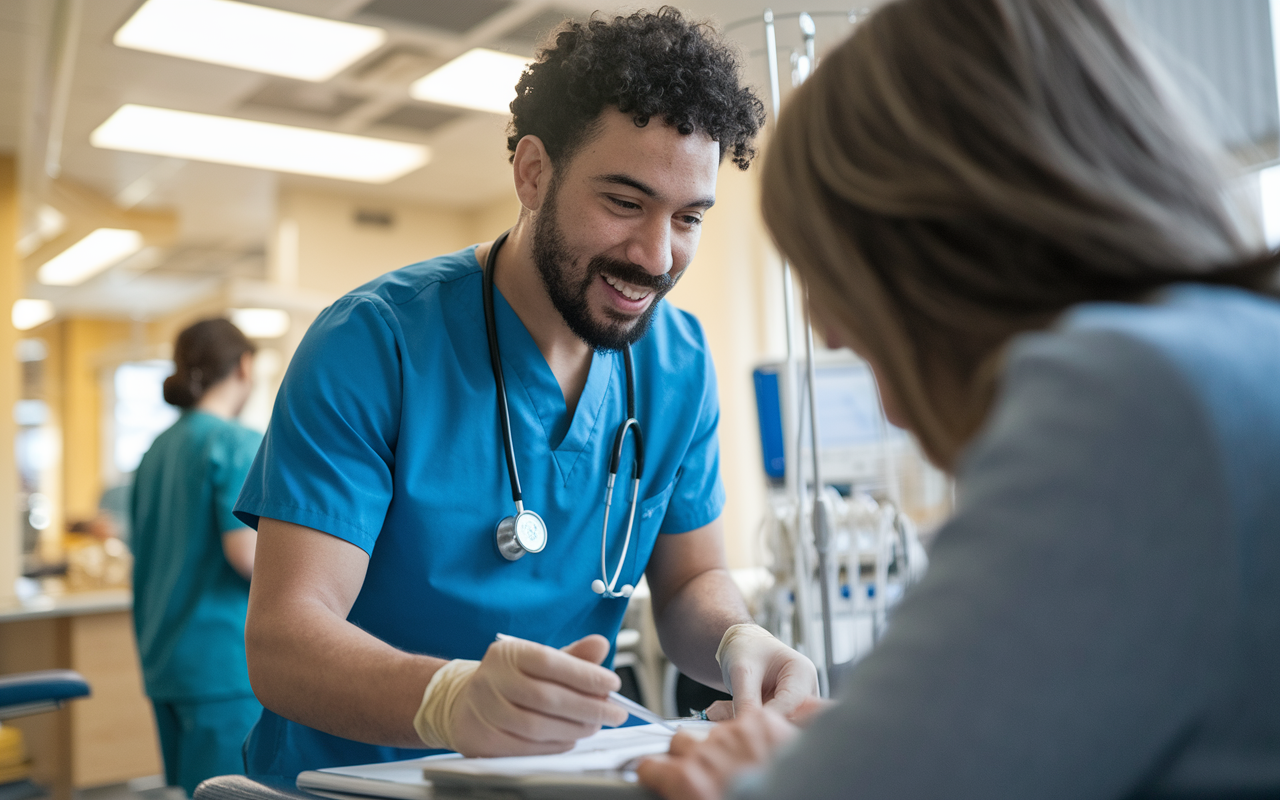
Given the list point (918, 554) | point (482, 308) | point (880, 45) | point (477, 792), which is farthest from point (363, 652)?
point (918, 554)

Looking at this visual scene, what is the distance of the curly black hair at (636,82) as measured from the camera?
1247mm

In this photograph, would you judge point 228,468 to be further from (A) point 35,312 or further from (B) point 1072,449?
(A) point 35,312

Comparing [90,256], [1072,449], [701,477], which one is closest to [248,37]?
[701,477]

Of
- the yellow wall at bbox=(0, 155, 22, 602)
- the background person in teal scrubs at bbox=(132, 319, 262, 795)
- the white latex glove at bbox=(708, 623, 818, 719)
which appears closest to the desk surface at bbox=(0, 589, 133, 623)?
the yellow wall at bbox=(0, 155, 22, 602)

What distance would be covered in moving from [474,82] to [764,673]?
11.4 feet

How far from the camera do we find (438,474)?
116 centimetres

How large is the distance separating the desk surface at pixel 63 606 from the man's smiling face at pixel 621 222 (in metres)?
3.04

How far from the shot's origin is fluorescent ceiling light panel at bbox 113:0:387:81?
3420 millimetres

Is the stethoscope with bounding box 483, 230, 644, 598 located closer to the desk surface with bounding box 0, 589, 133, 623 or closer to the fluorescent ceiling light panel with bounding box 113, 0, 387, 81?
the fluorescent ceiling light panel with bounding box 113, 0, 387, 81

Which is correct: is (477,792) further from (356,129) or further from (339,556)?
(356,129)

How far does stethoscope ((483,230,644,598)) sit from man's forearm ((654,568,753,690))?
9cm

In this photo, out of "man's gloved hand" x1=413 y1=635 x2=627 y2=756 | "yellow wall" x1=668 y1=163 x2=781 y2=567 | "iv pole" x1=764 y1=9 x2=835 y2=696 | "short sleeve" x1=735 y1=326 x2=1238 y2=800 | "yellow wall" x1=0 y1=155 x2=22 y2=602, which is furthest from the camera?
"yellow wall" x1=668 y1=163 x2=781 y2=567

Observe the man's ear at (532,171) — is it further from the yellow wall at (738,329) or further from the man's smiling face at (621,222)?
the yellow wall at (738,329)

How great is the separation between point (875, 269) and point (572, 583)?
74 centimetres
